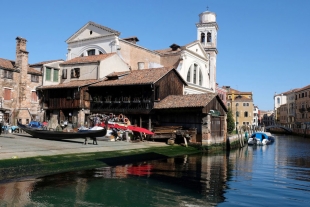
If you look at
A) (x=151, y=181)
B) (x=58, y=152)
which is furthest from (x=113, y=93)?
(x=151, y=181)

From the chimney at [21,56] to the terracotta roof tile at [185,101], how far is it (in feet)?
46.5

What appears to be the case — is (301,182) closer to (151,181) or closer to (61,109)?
(151,181)

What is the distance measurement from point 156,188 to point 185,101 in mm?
14193

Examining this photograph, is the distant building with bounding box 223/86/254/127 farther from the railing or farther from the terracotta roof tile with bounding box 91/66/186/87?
the railing

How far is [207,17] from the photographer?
4781 centimetres

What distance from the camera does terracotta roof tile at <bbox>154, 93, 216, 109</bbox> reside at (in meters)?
23.7

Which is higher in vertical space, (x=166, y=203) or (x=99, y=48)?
(x=99, y=48)

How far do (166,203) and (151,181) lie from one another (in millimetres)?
2923

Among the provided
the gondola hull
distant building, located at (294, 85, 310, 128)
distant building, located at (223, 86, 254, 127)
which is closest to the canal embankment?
the gondola hull

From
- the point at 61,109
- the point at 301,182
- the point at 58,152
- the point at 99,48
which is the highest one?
the point at 99,48

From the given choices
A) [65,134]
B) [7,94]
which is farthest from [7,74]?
[65,134]

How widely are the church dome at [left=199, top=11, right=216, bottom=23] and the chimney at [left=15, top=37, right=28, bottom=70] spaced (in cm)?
2785

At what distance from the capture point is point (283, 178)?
14.3m

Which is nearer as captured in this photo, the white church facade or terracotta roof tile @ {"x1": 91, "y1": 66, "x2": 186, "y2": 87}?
terracotta roof tile @ {"x1": 91, "y1": 66, "x2": 186, "y2": 87}
